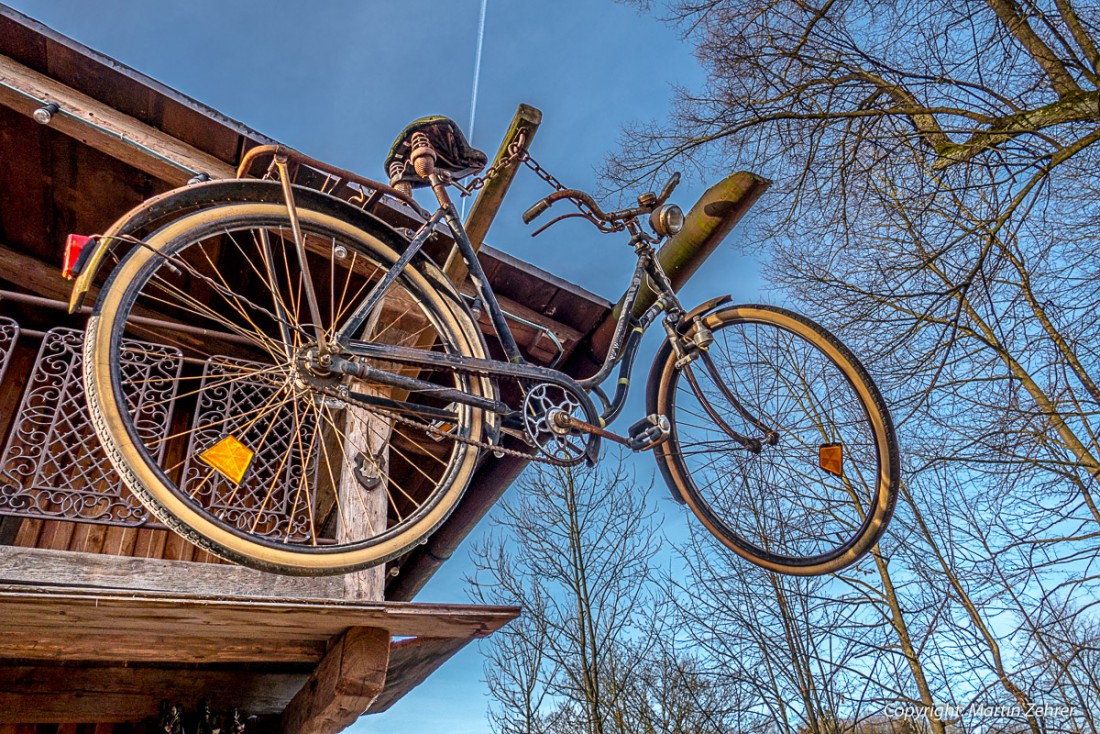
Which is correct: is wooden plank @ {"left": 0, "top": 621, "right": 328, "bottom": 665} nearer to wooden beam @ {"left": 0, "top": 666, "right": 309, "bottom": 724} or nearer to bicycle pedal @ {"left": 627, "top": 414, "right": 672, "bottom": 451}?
wooden beam @ {"left": 0, "top": 666, "right": 309, "bottom": 724}

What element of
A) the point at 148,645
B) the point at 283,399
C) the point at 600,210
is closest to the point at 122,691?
the point at 148,645

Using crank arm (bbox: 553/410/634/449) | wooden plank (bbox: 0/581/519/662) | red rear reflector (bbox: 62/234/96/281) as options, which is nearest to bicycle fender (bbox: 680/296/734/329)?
crank arm (bbox: 553/410/634/449)

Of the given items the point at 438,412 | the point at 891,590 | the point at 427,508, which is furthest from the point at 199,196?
the point at 891,590

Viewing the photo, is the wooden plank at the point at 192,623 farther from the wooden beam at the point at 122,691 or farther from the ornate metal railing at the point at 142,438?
the wooden beam at the point at 122,691

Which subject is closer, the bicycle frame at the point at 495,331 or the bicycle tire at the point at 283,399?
the bicycle tire at the point at 283,399

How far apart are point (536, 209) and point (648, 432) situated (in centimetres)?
105

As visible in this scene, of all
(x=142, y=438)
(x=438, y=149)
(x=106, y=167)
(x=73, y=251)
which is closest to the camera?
(x=73, y=251)

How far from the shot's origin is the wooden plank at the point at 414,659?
3.22m

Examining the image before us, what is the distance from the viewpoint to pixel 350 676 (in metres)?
2.91

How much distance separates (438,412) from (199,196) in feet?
3.01

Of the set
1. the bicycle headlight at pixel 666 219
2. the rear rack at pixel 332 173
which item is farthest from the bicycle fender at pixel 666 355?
the rear rack at pixel 332 173

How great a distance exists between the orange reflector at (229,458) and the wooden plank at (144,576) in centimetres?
94

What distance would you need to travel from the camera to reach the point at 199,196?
1921 millimetres

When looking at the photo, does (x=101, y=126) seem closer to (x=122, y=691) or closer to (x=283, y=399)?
(x=283, y=399)
